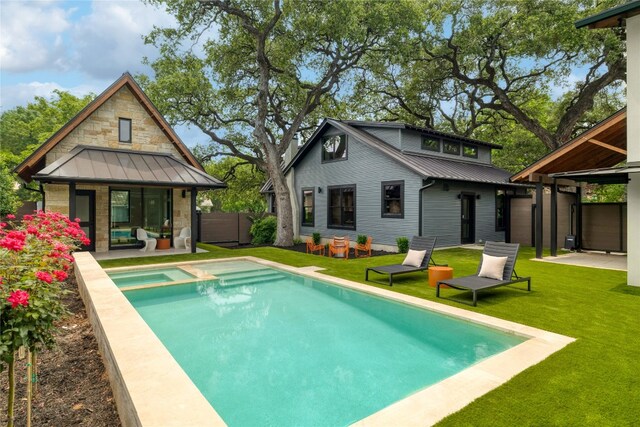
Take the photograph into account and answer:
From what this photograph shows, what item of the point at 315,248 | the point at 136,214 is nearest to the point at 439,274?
the point at 315,248

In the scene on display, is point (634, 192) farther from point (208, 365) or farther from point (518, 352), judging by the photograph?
point (208, 365)

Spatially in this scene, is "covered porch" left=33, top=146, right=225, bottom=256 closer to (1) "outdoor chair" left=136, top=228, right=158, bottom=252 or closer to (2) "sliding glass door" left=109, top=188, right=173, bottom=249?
(2) "sliding glass door" left=109, top=188, right=173, bottom=249

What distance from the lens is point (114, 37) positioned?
45.5 feet

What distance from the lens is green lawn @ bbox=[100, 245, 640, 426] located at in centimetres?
324

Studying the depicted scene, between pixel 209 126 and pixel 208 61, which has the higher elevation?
pixel 208 61

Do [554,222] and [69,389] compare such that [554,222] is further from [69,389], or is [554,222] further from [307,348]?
[69,389]

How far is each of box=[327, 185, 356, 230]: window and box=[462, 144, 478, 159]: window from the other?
6.44 meters

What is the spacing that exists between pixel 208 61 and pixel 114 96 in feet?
22.4

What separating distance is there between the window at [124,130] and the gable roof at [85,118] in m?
0.96

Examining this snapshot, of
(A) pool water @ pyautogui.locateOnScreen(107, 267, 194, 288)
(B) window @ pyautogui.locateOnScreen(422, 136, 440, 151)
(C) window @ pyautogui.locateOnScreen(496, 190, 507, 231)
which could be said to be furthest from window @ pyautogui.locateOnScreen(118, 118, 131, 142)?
(C) window @ pyautogui.locateOnScreen(496, 190, 507, 231)

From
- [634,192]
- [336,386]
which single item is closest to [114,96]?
[336,386]

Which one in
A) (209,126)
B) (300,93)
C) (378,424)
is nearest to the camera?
(378,424)

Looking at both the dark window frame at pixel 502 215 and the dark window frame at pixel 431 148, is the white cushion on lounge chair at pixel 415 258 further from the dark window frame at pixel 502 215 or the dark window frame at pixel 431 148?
the dark window frame at pixel 502 215

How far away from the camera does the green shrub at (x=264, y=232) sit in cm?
1936
